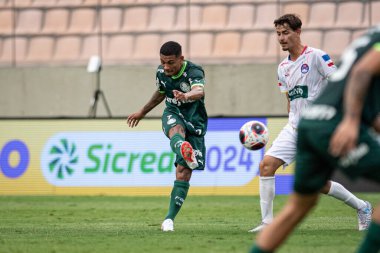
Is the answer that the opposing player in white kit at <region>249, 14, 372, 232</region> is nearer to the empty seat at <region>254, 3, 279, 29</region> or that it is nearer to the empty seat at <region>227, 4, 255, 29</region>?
the empty seat at <region>254, 3, 279, 29</region>

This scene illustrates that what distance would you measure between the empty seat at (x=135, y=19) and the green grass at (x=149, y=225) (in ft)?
19.1

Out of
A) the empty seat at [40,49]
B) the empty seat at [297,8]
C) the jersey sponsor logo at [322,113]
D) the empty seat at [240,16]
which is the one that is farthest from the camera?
the empty seat at [40,49]

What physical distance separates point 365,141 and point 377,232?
61 centimetres

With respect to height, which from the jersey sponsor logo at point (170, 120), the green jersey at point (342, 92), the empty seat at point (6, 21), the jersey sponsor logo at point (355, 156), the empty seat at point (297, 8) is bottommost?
the jersey sponsor logo at point (170, 120)

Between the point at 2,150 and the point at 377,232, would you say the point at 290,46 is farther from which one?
the point at 2,150

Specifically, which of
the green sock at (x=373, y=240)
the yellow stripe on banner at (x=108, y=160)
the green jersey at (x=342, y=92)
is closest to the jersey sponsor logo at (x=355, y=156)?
the green jersey at (x=342, y=92)

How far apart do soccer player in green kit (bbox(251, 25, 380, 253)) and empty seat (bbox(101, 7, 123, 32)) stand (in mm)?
15288

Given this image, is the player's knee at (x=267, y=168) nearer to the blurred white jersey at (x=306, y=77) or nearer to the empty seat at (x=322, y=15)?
the blurred white jersey at (x=306, y=77)

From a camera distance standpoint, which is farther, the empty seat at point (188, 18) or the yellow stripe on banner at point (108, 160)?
the empty seat at point (188, 18)

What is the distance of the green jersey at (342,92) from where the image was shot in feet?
18.5

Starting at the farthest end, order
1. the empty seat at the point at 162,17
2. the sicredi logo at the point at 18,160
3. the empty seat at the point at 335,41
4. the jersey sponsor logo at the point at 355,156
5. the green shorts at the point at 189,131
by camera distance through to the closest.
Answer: the empty seat at the point at 162,17, the empty seat at the point at 335,41, the sicredi logo at the point at 18,160, the green shorts at the point at 189,131, the jersey sponsor logo at the point at 355,156

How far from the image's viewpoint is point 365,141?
5.59m

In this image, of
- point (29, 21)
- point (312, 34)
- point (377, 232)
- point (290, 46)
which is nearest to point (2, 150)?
point (29, 21)

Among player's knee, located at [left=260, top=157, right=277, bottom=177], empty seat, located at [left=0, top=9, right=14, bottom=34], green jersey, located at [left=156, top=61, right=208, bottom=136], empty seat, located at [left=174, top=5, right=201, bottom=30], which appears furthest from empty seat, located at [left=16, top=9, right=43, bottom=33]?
player's knee, located at [left=260, top=157, right=277, bottom=177]
